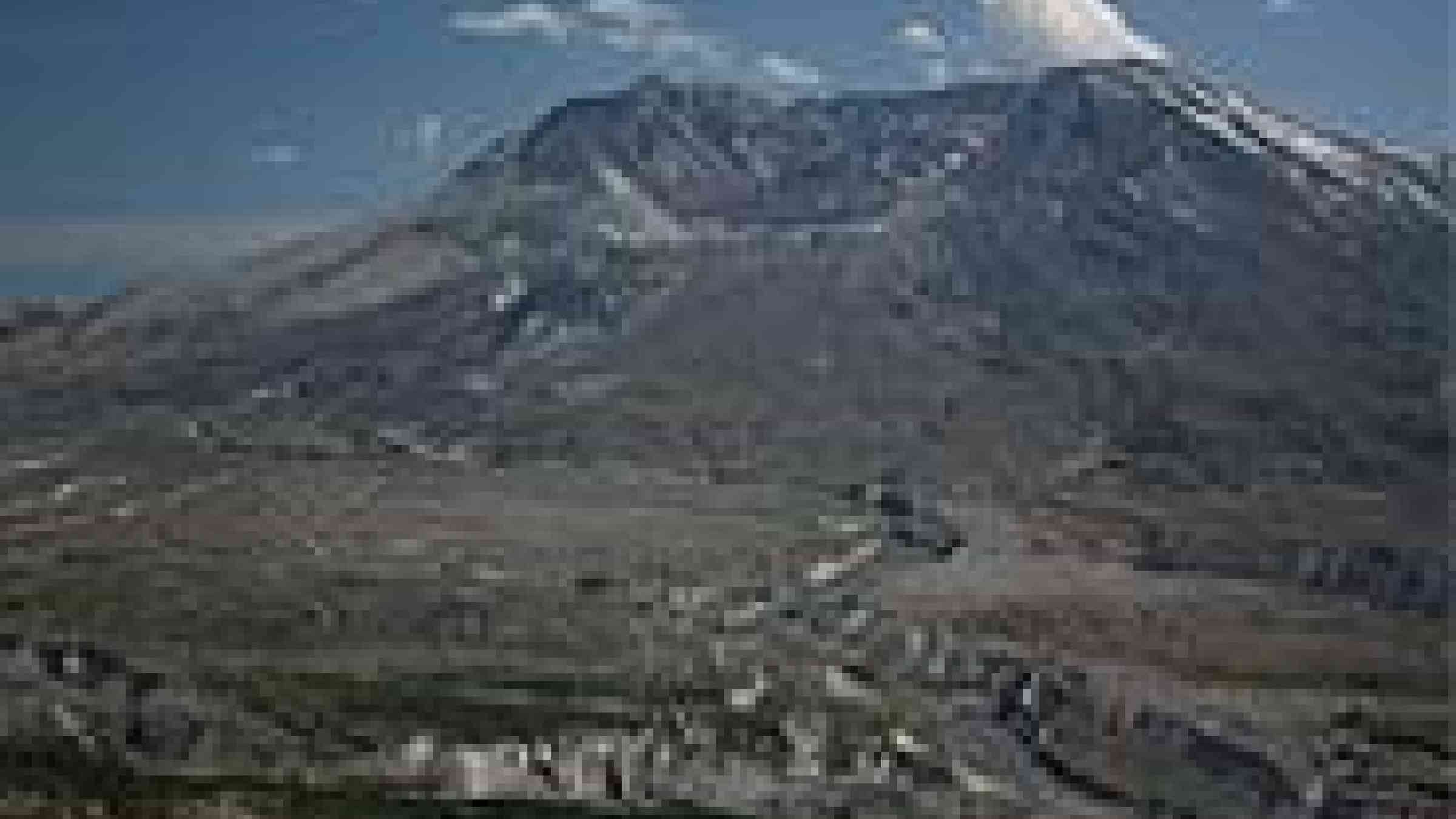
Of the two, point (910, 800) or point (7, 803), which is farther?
point (910, 800)

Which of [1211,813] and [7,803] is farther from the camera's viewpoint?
[1211,813]

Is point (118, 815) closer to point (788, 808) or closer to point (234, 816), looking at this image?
point (234, 816)

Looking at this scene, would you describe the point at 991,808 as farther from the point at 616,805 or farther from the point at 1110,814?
the point at 616,805

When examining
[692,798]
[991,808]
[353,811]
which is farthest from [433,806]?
[991,808]

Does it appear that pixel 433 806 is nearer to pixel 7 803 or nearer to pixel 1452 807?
pixel 7 803

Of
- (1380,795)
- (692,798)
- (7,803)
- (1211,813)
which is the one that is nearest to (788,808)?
(692,798)

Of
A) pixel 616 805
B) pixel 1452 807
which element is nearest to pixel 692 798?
pixel 616 805

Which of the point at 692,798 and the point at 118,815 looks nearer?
the point at 118,815
